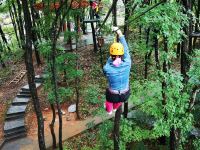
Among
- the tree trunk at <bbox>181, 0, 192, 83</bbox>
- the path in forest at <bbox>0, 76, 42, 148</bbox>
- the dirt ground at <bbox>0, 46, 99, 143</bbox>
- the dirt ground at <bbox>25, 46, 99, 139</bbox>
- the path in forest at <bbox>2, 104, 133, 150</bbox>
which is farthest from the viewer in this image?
the dirt ground at <bbox>0, 46, 99, 143</bbox>

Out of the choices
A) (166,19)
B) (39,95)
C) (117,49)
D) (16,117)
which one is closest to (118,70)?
(117,49)

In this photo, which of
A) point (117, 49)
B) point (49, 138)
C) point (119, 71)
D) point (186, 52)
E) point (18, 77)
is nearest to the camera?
point (117, 49)

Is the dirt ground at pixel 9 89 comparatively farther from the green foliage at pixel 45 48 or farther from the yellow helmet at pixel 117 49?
the yellow helmet at pixel 117 49

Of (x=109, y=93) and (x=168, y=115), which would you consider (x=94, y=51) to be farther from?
(x=109, y=93)

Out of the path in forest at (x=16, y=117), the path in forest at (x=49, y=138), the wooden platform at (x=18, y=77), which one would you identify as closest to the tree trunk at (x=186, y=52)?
the path in forest at (x=49, y=138)

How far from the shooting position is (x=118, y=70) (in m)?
6.91

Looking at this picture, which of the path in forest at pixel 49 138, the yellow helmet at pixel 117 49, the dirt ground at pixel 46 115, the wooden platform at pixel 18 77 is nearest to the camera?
the yellow helmet at pixel 117 49

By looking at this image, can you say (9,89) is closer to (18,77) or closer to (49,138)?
(18,77)

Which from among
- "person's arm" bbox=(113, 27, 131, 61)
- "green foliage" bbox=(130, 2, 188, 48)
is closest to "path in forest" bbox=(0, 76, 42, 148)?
"green foliage" bbox=(130, 2, 188, 48)

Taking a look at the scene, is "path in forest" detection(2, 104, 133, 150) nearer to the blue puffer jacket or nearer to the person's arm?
the blue puffer jacket

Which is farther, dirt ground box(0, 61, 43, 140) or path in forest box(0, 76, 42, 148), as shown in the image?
dirt ground box(0, 61, 43, 140)

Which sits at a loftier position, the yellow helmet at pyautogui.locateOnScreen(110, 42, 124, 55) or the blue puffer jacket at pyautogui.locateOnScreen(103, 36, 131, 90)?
the yellow helmet at pyautogui.locateOnScreen(110, 42, 124, 55)

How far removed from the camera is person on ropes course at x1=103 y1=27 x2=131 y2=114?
21.3ft

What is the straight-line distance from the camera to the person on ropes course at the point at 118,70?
649 centimetres
